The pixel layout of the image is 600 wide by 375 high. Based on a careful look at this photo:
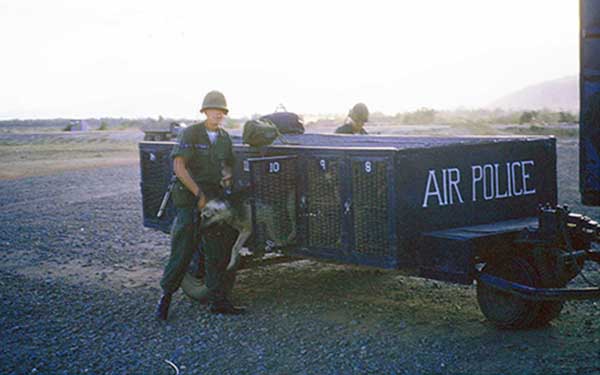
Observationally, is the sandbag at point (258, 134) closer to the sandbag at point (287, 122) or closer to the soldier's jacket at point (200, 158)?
the soldier's jacket at point (200, 158)

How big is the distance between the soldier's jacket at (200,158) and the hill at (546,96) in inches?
5616

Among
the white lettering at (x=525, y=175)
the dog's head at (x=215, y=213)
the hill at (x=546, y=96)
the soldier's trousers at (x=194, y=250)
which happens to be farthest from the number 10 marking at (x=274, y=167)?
the hill at (x=546, y=96)

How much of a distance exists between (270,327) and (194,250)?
3.43 feet

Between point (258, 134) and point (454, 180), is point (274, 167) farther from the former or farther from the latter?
point (454, 180)

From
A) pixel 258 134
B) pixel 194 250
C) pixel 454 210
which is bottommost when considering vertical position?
pixel 194 250

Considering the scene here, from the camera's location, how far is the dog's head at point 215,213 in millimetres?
7191

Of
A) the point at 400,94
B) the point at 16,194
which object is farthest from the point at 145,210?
the point at 400,94

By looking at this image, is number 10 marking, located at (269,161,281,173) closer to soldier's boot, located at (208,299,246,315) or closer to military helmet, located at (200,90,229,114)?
military helmet, located at (200,90,229,114)

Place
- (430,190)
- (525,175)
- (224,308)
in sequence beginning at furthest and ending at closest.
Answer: (224,308) → (525,175) → (430,190)

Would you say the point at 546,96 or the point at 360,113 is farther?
the point at 546,96

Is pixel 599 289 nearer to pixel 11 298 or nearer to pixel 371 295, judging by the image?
pixel 371 295

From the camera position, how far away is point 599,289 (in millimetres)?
5781

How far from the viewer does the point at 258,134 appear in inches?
291

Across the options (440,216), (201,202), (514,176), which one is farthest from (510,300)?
(201,202)
